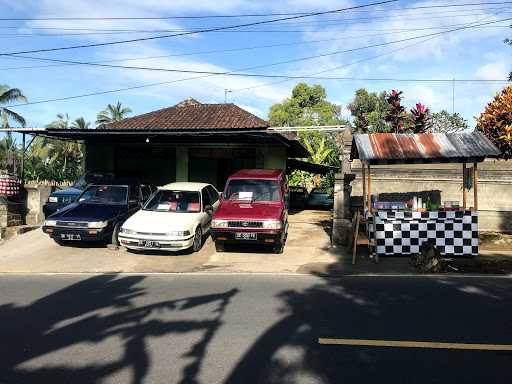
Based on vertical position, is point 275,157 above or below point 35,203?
above

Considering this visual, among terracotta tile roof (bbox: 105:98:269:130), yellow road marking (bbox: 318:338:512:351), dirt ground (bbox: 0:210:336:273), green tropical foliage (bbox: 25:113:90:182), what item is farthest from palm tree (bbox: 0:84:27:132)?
yellow road marking (bbox: 318:338:512:351)

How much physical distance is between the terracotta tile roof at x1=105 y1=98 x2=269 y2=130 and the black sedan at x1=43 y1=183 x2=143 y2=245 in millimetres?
6051

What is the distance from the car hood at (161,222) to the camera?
10516 mm

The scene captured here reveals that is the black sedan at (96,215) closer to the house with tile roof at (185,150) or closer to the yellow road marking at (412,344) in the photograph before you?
the house with tile roof at (185,150)

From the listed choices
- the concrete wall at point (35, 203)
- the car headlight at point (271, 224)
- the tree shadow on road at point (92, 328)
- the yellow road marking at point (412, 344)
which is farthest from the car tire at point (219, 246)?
the concrete wall at point (35, 203)

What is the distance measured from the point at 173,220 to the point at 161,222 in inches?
11.5

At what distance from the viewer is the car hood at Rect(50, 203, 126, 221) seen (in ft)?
37.4

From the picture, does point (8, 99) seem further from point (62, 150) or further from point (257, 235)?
point (257, 235)

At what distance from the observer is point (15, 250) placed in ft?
39.1

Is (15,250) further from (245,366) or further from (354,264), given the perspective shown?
(245,366)

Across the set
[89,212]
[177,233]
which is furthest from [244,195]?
[89,212]

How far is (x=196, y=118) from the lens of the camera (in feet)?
69.6

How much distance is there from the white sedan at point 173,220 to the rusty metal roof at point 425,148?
406 cm

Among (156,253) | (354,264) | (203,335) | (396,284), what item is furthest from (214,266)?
(203,335)
